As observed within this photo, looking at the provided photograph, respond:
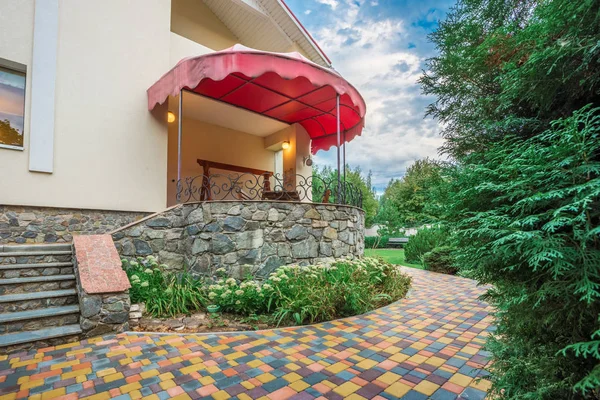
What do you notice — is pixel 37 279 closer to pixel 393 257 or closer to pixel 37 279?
pixel 37 279

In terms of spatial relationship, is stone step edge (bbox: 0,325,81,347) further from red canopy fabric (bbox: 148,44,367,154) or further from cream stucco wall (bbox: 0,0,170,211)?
red canopy fabric (bbox: 148,44,367,154)

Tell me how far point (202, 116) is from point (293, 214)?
4.54 m

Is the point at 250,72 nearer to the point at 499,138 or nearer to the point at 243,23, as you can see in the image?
the point at 499,138

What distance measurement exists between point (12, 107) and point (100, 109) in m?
1.22

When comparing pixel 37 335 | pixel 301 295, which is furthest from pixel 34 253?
pixel 301 295

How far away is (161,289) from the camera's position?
4.36 meters

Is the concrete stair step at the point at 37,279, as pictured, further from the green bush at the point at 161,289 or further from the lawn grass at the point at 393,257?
the lawn grass at the point at 393,257

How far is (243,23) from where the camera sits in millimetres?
8375

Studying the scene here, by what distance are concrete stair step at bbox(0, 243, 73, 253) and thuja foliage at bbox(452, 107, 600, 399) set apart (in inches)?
211

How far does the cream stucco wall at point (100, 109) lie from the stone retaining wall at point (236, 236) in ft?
3.48

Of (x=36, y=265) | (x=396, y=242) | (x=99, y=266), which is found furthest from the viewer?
(x=396, y=242)

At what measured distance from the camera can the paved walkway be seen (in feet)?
7.20

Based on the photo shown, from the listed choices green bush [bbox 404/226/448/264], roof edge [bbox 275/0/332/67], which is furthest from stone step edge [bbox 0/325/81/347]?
green bush [bbox 404/226/448/264]

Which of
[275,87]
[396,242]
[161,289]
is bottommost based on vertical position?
[396,242]
